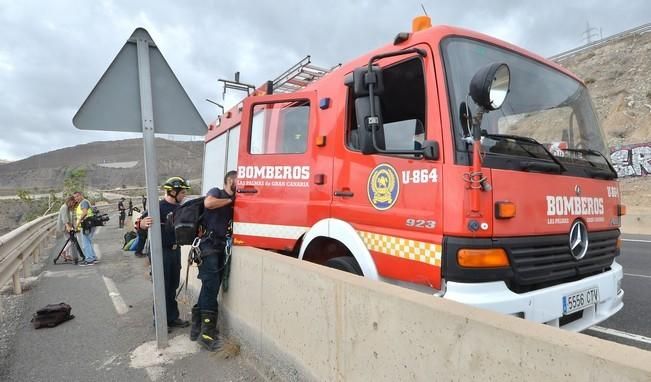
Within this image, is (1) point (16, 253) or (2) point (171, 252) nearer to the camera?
(2) point (171, 252)

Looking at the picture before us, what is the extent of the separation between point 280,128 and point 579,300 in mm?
2894

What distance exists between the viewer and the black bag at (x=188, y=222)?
4246 millimetres

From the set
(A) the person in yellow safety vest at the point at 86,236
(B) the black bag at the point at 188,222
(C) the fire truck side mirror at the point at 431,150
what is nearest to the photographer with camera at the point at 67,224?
(A) the person in yellow safety vest at the point at 86,236

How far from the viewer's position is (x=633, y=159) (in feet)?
71.9

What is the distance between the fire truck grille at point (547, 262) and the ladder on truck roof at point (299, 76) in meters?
3.09

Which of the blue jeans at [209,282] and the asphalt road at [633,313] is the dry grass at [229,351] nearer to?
the blue jeans at [209,282]

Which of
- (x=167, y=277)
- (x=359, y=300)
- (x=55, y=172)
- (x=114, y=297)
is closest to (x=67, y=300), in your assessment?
(x=114, y=297)

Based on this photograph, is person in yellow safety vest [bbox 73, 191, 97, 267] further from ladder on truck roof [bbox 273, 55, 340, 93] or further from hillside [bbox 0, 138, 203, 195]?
hillside [bbox 0, 138, 203, 195]

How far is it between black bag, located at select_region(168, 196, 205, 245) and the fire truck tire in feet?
5.09

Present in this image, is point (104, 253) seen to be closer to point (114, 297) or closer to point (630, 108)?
point (114, 297)

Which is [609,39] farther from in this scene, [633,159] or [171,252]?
[171,252]

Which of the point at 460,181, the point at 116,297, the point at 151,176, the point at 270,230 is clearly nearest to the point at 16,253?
the point at 116,297

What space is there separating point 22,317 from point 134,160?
119 m

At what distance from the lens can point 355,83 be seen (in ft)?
9.94
